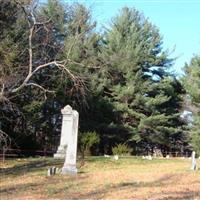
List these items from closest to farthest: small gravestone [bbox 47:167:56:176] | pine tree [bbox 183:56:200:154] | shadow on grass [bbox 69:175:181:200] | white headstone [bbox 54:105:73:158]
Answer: shadow on grass [bbox 69:175:181:200] < small gravestone [bbox 47:167:56:176] < white headstone [bbox 54:105:73:158] < pine tree [bbox 183:56:200:154]

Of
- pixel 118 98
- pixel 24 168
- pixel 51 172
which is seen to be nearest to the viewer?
pixel 51 172

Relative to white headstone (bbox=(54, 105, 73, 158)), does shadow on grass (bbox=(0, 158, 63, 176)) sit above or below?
below

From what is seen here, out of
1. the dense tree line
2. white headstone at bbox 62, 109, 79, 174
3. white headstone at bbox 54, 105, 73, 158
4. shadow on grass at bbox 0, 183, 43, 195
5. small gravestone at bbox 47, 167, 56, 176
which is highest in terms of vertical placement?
the dense tree line

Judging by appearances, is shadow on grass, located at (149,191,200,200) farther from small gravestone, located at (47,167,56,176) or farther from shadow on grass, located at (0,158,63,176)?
shadow on grass, located at (0,158,63,176)

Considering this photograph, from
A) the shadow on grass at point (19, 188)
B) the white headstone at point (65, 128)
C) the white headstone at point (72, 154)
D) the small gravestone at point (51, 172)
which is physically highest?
the white headstone at point (65, 128)

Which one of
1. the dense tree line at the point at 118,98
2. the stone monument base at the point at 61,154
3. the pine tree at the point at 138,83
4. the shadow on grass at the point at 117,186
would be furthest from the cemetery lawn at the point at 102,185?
the pine tree at the point at 138,83

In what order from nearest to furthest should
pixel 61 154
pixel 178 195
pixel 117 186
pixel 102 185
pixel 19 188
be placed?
pixel 178 195 → pixel 19 188 → pixel 117 186 → pixel 102 185 → pixel 61 154

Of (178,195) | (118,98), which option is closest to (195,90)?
(118,98)

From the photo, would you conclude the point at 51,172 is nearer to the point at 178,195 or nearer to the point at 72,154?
the point at 72,154

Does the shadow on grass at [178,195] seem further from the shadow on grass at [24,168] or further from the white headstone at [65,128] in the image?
the white headstone at [65,128]

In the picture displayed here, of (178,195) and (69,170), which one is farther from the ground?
(69,170)

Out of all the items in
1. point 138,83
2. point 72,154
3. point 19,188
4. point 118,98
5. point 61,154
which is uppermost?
point 138,83

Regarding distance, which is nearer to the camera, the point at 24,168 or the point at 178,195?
the point at 178,195

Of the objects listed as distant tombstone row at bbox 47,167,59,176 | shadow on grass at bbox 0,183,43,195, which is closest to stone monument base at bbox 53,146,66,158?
distant tombstone row at bbox 47,167,59,176
